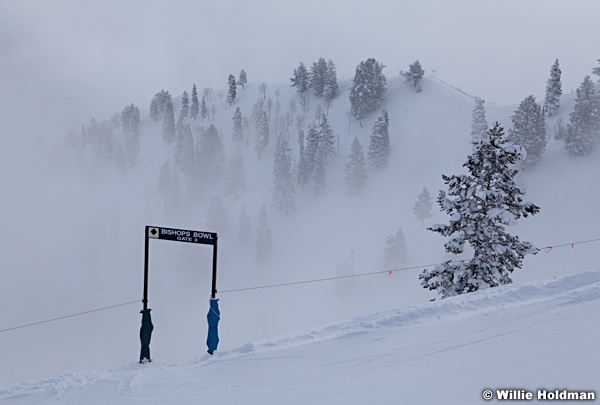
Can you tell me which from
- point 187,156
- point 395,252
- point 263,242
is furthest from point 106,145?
point 395,252

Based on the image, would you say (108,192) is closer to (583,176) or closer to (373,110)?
(373,110)

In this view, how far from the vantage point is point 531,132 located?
70.6 metres

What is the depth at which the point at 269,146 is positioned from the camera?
121 m

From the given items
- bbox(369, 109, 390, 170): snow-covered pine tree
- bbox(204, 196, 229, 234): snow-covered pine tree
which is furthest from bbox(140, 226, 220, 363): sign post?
bbox(369, 109, 390, 170): snow-covered pine tree

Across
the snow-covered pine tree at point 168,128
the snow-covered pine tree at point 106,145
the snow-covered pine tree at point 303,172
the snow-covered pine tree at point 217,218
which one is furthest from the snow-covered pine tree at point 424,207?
the snow-covered pine tree at point 106,145

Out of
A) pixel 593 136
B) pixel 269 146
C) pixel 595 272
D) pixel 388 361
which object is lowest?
pixel 388 361

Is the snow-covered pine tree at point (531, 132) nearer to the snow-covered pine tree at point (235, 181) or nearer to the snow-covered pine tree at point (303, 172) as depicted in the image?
the snow-covered pine tree at point (303, 172)

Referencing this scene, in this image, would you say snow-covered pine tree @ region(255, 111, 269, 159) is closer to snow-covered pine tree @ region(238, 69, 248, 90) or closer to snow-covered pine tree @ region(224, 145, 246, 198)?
snow-covered pine tree @ region(224, 145, 246, 198)

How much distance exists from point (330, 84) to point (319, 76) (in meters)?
6.22

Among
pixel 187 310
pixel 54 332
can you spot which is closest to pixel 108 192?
pixel 54 332

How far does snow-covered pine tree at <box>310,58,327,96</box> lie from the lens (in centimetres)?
12712

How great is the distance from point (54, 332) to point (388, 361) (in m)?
88.8

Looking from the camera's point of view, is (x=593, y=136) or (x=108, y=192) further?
(x=108, y=192)

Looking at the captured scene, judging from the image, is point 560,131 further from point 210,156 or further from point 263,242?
point 210,156
